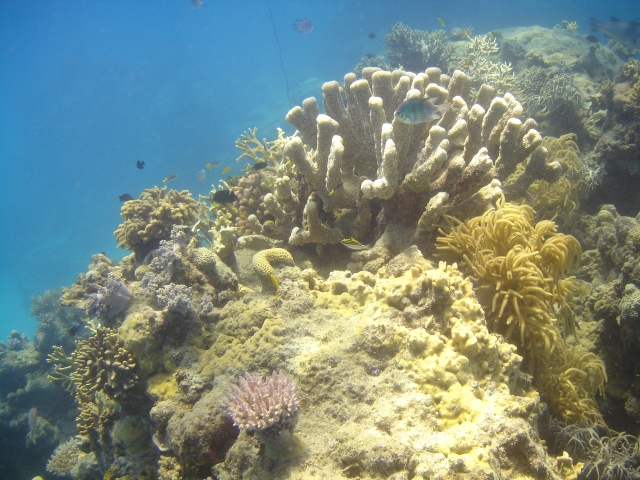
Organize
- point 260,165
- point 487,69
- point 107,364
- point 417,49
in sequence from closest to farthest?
point 107,364 < point 260,165 < point 487,69 < point 417,49

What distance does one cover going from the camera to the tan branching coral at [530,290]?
293 cm

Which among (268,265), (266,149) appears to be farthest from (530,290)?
(266,149)

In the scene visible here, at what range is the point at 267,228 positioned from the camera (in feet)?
15.4

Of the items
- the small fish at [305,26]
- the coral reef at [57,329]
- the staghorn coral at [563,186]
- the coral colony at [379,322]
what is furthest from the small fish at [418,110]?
the small fish at [305,26]

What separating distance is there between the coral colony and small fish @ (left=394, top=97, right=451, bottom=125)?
49 millimetres

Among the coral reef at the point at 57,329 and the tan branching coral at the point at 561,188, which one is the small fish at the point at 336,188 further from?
the coral reef at the point at 57,329

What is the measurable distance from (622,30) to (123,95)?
91390mm

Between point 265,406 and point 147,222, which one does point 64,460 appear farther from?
point 265,406

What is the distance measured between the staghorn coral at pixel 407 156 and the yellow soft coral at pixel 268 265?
36cm

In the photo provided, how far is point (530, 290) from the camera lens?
2912mm

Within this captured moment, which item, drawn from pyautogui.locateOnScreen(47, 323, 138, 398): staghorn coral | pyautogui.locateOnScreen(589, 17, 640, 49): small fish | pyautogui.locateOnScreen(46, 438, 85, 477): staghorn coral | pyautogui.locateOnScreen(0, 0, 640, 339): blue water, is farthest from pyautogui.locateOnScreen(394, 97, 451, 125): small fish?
pyautogui.locateOnScreen(0, 0, 640, 339): blue water

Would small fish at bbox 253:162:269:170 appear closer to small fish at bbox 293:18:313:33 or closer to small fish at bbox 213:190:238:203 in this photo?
small fish at bbox 213:190:238:203

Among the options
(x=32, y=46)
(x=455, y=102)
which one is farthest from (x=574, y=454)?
Answer: (x=32, y=46)

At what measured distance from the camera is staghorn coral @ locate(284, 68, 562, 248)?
3.52 meters
